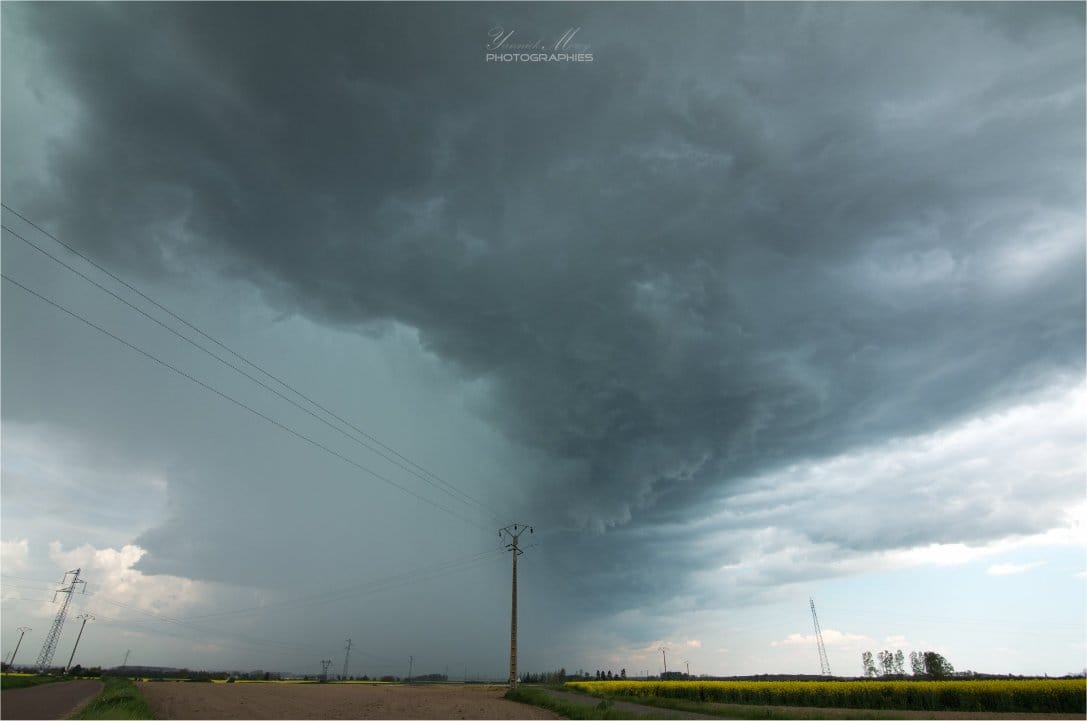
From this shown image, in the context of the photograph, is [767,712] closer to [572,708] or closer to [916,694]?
[572,708]

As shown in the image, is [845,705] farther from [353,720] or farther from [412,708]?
[353,720]

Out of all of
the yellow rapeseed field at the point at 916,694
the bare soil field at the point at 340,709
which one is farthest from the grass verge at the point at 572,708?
the yellow rapeseed field at the point at 916,694

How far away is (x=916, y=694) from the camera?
177 feet

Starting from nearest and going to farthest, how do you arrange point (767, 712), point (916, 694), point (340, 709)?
1. point (767, 712)
2. point (340, 709)
3. point (916, 694)

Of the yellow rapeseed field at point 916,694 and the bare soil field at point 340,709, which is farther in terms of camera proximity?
the yellow rapeseed field at point 916,694

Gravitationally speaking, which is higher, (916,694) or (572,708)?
(916,694)

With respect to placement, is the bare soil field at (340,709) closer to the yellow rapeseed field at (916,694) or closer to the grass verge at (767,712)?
the grass verge at (767,712)

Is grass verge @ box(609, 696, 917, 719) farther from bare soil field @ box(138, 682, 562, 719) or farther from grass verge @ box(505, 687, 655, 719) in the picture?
bare soil field @ box(138, 682, 562, 719)

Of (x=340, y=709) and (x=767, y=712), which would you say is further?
(x=340, y=709)

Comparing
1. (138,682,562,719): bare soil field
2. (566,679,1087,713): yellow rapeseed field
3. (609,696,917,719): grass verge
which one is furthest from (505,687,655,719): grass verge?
(566,679,1087,713): yellow rapeseed field

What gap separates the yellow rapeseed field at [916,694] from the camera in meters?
46.5

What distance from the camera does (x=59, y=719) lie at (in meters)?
36.9

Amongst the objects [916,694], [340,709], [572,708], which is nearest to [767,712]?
[572,708]

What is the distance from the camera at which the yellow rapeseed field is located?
46.5m
